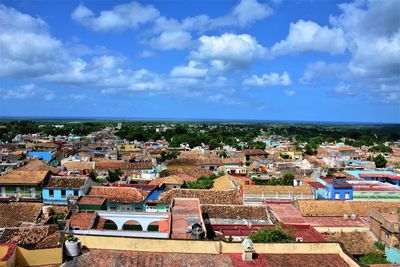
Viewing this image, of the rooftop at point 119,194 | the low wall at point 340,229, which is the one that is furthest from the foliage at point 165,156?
the low wall at point 340,229

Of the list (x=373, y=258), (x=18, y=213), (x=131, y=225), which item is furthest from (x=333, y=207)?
(x=18, y=213)

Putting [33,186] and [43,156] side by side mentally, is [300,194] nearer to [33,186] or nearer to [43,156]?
[33,186]

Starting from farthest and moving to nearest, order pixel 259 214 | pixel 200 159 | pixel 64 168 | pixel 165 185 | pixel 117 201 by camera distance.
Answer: pixel 200 159
pixel 64 168
pixel 165 185
pixel 117 201
pixel 259 214

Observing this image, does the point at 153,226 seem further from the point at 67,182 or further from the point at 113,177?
the point at 113,177

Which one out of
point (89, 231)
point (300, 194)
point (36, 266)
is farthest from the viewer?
point (300, 194)

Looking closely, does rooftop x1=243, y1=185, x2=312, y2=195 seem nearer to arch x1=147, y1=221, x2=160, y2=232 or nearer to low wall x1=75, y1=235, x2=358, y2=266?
arch x1=147, y1=221, x2=160, y2=232

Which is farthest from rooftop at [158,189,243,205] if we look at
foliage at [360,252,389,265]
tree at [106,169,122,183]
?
tree at [106,169,122,183]

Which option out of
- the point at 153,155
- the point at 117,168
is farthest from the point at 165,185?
the point at 153,155

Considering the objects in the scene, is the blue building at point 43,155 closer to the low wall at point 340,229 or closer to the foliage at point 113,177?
the foliage at point 113,177
